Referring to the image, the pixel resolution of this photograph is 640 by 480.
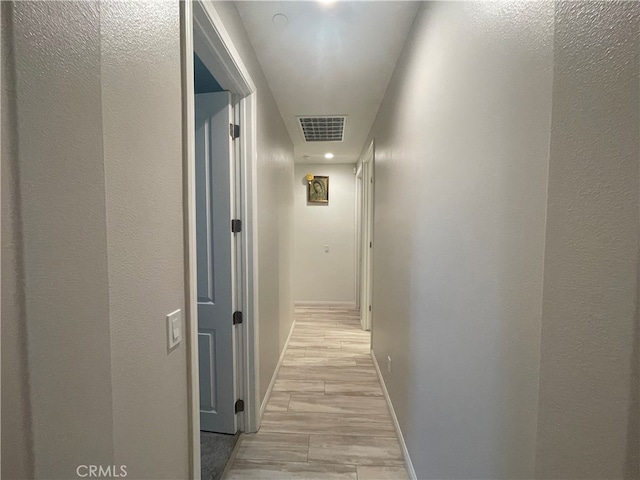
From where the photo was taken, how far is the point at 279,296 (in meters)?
2.59

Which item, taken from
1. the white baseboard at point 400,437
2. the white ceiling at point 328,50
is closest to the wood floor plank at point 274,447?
the white baseboard at point 400,437

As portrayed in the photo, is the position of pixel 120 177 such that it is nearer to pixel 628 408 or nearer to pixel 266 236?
pixel 628 408

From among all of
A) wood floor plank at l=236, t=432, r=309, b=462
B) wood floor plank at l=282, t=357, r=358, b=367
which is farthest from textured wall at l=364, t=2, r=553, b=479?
wood floor plank at l=282, t=357, r=358, b=367

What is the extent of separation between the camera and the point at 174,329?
0.81 metres

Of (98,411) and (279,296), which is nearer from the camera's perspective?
(98,411)

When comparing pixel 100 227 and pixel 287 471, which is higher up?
pixel 100 227

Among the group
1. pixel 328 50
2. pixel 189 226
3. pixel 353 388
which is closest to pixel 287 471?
pixel 353 388

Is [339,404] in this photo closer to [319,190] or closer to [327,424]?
[327,424]

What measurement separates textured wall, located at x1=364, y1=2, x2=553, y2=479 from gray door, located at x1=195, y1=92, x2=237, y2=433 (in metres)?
1.10

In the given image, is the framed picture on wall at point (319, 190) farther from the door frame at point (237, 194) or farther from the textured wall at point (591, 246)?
the textured wall at point (591, 246)

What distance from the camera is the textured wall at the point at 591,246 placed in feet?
1.25

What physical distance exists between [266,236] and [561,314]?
1.81m

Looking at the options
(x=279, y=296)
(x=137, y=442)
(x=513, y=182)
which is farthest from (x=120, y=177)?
(x=279, y=296)

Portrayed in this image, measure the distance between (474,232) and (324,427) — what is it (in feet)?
5.63
